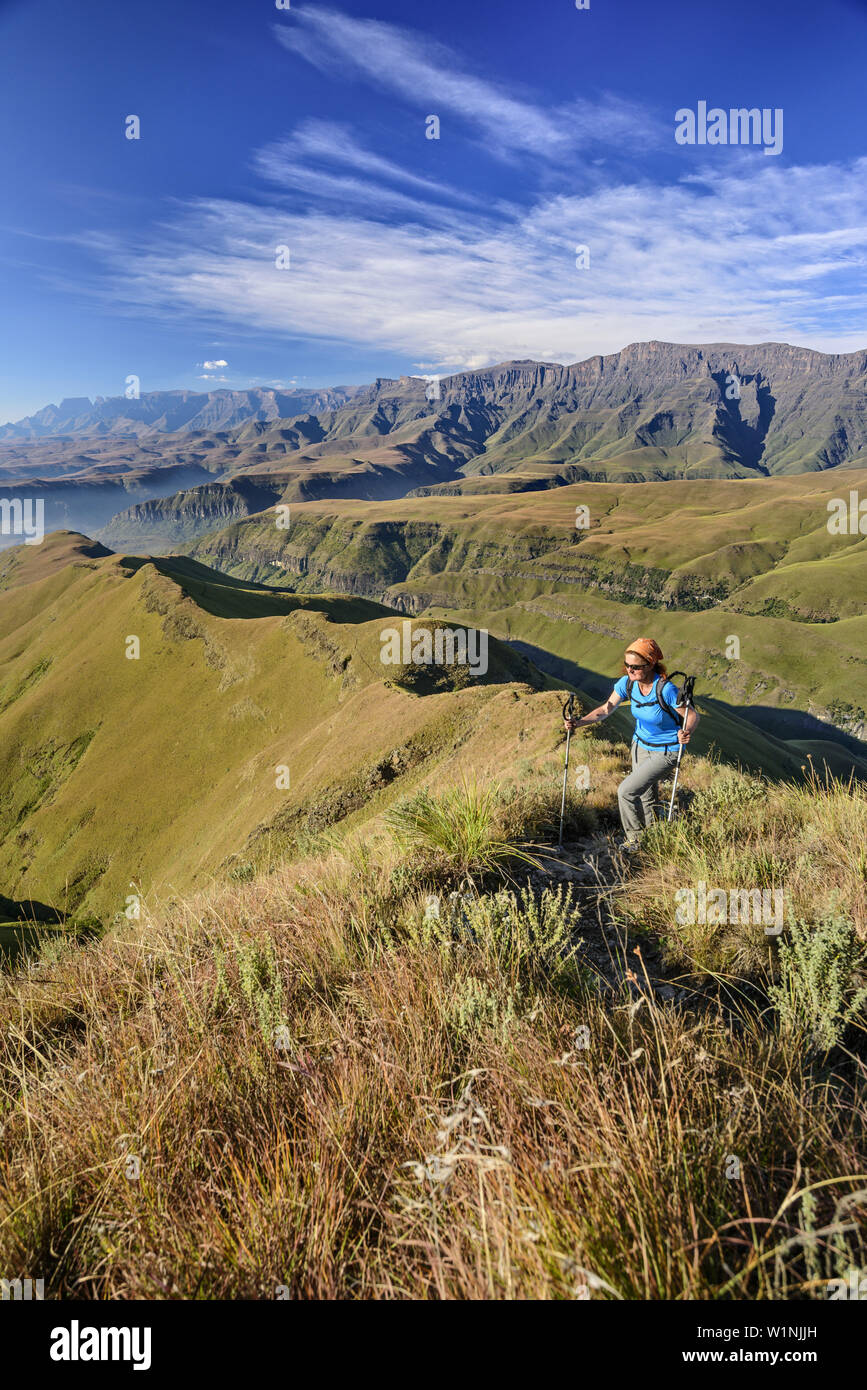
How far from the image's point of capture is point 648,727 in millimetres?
7652

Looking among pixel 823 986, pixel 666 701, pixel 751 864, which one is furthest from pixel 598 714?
pixel 823 986

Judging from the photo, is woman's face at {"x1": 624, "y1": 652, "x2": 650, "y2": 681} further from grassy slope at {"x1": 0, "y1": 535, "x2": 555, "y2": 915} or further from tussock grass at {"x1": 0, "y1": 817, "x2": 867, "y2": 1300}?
grassy slope at {"x1": 0, "y1": 535, "x2": 555, "y2": 915}

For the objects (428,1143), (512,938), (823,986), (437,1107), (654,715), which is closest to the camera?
(428,1143)

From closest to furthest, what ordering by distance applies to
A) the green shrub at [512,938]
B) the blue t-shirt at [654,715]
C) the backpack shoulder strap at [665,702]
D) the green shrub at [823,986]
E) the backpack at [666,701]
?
the green shrub at [823,986] → the green shrub at [512,938] → the backpack at [666,701] → the backpack shoulder strap at [665,702] → the blue t-shirt at [654,715]

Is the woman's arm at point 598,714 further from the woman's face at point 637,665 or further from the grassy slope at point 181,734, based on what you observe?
the grassy slope at point 181,734

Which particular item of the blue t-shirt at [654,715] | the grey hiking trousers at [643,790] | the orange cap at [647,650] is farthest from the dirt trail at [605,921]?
the orange cap at [647,650]

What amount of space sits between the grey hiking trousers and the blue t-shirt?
0.59 feet

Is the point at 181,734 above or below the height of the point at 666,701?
below

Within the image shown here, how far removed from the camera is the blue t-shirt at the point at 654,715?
7.38m

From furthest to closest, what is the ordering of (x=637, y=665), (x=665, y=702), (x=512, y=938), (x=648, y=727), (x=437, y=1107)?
(x=648, y=727) < (x=665, y=702) < (x=637, y=665) < (x=512, y=938) < (x=437, y=1107)

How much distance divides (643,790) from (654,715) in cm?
97

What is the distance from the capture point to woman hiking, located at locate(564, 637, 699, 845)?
7195 millimetres

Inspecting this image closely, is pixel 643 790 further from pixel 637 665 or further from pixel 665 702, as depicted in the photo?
pixel 637 665

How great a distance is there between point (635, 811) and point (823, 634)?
685 ft
